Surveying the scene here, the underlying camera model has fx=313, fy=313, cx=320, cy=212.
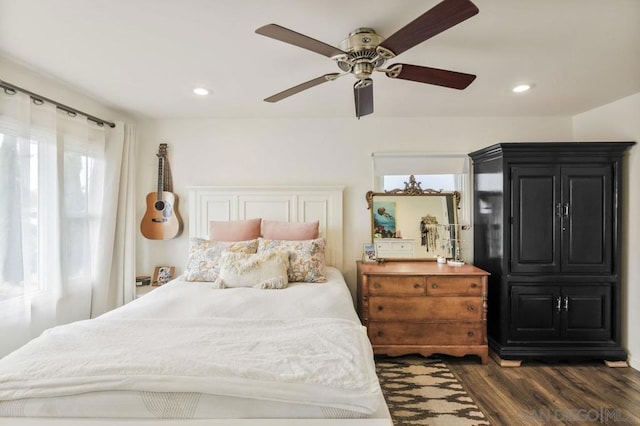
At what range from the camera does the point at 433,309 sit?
267 centimetres

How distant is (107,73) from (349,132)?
6.90ft

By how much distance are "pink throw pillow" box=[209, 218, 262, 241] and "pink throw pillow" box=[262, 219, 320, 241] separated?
0.32ft

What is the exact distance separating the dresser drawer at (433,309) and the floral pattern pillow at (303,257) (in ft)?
1.94

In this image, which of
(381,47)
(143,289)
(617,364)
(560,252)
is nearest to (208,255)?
(143,289)

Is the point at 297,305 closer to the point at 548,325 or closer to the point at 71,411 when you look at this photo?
the point at 71,411

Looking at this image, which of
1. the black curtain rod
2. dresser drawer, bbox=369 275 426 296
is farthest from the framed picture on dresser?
the black curtain rod

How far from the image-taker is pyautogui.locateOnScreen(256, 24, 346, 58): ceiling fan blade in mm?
1242

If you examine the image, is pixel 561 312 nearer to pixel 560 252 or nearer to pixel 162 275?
pixel 560 252

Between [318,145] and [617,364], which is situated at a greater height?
[318,145]

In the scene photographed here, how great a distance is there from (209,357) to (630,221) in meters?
3.43

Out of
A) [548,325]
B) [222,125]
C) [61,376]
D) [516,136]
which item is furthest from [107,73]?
[548,325]

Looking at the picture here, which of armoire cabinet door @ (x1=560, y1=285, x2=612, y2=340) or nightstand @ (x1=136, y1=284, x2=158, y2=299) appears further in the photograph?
nightstand @ (x1=136, y1=284, x2=158, y2=299)

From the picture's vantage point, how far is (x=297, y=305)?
6.30 ft

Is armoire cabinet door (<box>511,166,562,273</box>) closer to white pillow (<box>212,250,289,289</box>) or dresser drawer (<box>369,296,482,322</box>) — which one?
dresser drawer (<box>369,296,482,322</box>)
